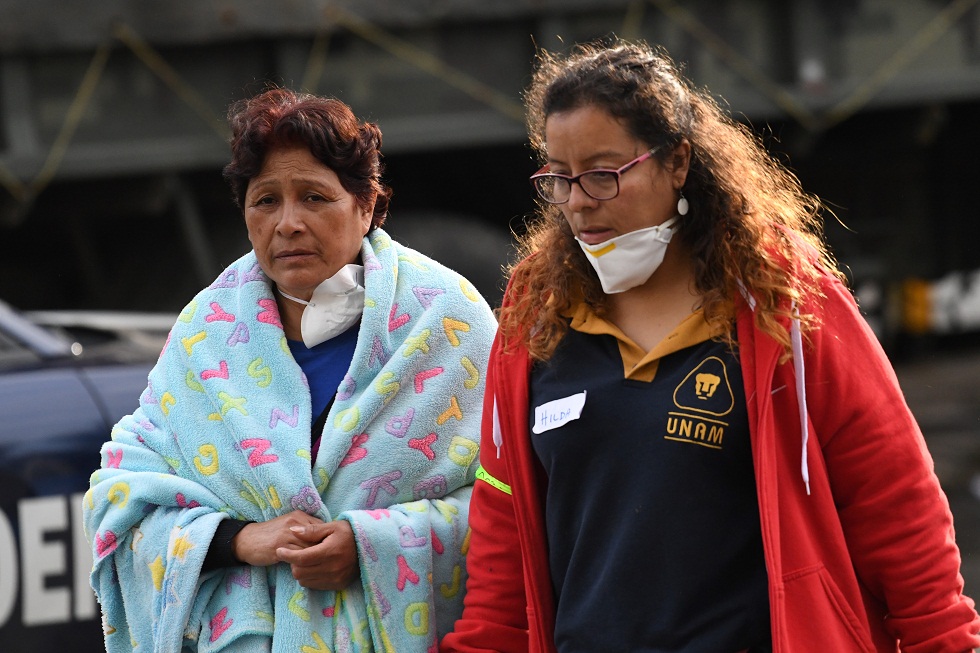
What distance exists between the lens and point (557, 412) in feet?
7.04

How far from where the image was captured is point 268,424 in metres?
2.36

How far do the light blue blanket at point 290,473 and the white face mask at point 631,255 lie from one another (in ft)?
1.43

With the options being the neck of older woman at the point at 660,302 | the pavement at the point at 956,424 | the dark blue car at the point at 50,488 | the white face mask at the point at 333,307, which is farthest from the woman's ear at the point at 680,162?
the pavement at the point at 956,424

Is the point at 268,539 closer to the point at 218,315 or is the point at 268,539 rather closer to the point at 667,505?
the point at 218,315

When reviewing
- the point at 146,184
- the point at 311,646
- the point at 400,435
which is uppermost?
Result: the point at 146,184

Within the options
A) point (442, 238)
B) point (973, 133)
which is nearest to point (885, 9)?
point (973, 133)

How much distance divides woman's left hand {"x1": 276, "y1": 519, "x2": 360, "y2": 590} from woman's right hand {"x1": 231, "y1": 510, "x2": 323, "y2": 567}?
0.04ft

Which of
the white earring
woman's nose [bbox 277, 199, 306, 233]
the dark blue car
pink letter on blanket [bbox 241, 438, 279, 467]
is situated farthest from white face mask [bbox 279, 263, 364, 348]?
the dark blue car

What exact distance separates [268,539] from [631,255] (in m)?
0.81

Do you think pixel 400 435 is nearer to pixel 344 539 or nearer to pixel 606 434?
pixel 344 539

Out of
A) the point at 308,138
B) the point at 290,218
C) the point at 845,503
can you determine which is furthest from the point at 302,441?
the point at 845,503

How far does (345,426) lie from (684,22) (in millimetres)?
4672

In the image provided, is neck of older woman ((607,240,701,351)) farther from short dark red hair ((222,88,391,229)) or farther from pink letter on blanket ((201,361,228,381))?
pink letter on blanket ((201,361,228,381))

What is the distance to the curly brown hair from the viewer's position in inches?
82.1
